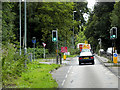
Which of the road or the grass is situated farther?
the road

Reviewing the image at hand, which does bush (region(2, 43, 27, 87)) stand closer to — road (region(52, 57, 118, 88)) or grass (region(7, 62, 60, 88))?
grass (region(7, 62, 60, 88))

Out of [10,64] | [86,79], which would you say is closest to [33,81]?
[10,64]

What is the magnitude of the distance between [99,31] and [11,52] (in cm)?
3447

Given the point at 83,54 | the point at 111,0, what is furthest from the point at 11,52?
the point at 111,0

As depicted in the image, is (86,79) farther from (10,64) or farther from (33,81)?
(10,64)

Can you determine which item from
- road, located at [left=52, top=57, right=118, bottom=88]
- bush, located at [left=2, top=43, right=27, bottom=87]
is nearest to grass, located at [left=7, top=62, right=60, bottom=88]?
bush, located at [left=2, top=43, right=27, bottom=87]

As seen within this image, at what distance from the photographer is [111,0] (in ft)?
155

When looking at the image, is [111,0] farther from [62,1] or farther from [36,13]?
[36,13]

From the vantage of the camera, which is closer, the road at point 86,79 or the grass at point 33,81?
the grass at point 33,81

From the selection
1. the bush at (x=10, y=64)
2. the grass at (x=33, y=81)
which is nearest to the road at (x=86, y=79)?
the grass at (x=33, y=81)

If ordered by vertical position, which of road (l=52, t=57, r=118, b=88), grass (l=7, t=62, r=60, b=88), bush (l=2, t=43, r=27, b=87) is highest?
bush (l=2, t=43, r=27, b=87)

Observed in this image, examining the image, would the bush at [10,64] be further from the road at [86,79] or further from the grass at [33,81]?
the road at [86,79]

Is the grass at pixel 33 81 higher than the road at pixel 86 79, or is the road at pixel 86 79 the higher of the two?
the grass at pixel 33 81

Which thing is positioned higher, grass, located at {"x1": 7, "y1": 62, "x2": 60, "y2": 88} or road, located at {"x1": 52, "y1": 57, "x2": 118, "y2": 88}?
grass, located at {"x1": 7, "y1": 62, "x2": 60, "y2": 88}
